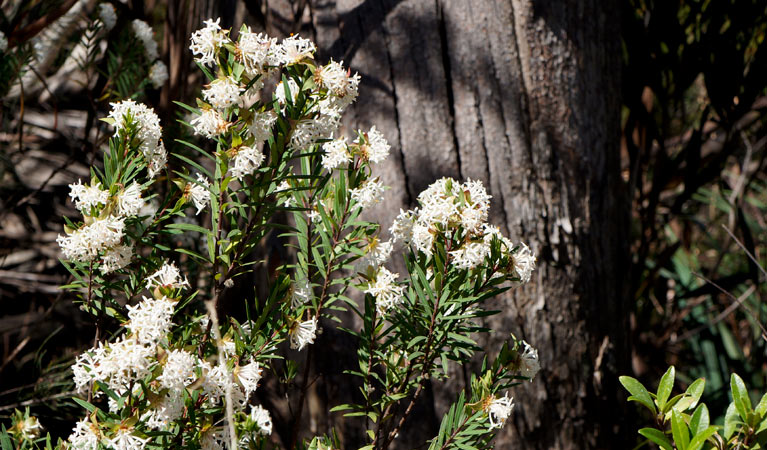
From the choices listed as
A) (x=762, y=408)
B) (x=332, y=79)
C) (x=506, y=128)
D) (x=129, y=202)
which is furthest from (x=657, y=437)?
(x=506, y=128)

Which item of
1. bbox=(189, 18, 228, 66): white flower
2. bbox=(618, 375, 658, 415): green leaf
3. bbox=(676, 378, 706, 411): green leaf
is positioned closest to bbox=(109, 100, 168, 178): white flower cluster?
bbox=(189, 18, 228, 66): white flower

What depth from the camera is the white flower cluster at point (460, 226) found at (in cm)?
76

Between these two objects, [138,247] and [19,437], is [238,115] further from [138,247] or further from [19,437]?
[19,437]

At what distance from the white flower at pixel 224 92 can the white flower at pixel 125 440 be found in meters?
0.37

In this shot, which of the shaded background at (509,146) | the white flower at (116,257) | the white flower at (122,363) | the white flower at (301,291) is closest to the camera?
the white flower at (122,363)

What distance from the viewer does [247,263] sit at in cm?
77

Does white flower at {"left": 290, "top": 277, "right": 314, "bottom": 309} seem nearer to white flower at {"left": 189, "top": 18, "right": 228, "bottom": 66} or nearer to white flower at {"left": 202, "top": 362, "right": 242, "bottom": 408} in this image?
white flower at {"left": 202, "top": 362, "right": 242, "bottom": 408}

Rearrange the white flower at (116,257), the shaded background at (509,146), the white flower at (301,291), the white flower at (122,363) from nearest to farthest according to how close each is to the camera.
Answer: the white flower at (122,363), the white flower at (116,257), the white flower at (301,291), the shaded background at (509,146)

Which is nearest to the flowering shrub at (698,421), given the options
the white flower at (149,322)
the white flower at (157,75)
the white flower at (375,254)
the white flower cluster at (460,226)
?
the white flower cluster at (460,226)

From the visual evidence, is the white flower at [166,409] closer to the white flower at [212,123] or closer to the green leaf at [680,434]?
the white flower at [212,123]

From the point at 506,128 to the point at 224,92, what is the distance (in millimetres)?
971

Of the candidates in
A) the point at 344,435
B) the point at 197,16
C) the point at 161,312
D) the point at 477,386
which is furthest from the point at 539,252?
the point at 197,16

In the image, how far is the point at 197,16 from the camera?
1835mm

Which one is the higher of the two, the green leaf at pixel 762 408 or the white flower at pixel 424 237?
the white flower at pixel 424 237
